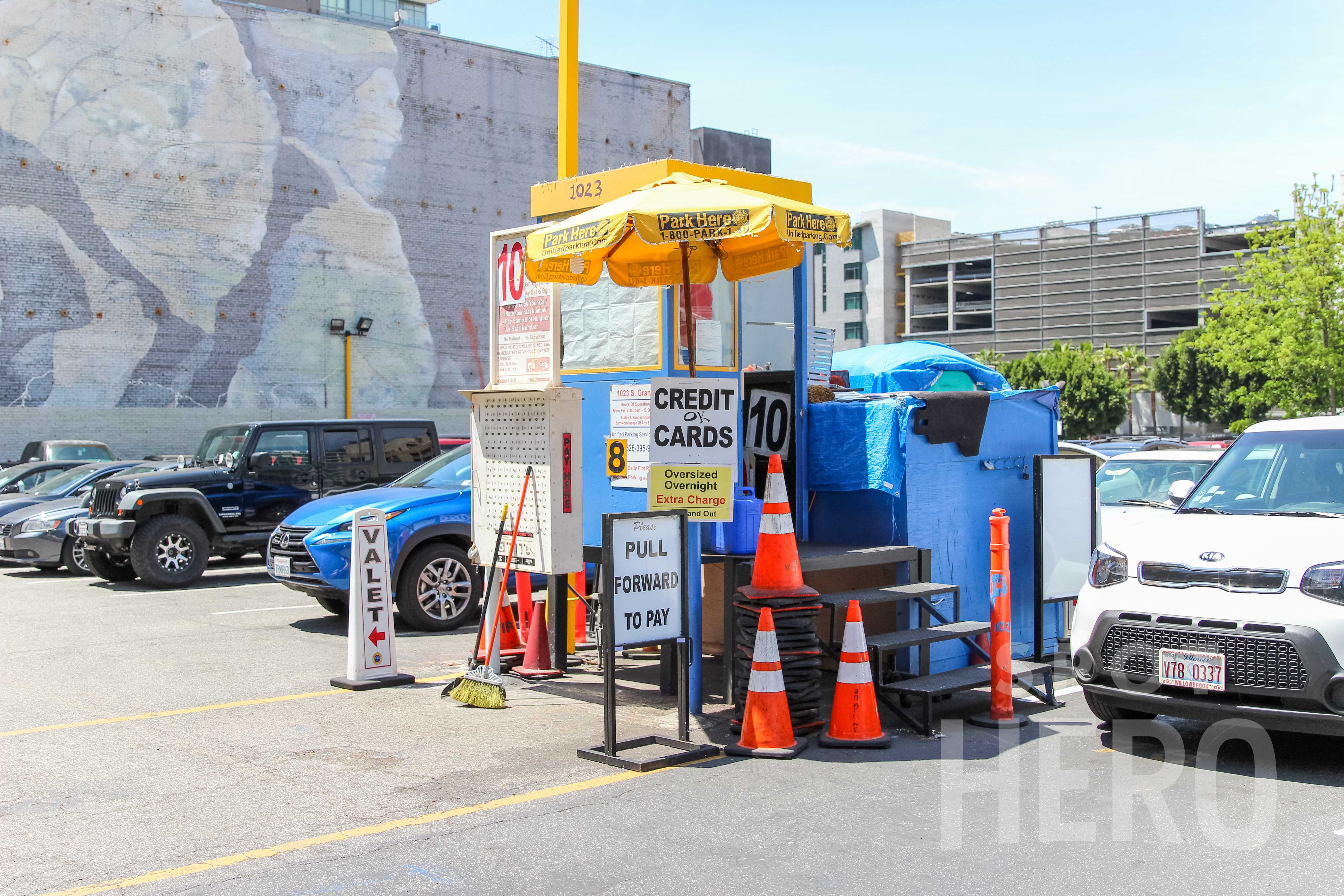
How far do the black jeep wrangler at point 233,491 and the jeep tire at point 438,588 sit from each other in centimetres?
399

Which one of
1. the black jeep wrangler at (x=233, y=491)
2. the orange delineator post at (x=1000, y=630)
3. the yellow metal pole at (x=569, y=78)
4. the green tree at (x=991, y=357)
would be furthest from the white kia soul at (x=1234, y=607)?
the green tree at (x=991, y=357)

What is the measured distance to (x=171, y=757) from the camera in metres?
6.56

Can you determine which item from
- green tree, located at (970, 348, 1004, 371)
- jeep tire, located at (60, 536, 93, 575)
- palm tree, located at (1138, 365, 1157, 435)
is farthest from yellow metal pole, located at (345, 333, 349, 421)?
palm tree, located at (1138, 365, 1157, 435)

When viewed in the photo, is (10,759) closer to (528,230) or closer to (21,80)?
(528,230)

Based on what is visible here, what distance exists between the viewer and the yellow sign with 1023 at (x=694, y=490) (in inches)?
275

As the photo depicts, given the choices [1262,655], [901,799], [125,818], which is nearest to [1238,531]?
[1262,655]

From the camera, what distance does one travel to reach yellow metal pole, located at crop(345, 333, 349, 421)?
3331 centimetres

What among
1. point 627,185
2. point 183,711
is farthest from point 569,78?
point 183,711

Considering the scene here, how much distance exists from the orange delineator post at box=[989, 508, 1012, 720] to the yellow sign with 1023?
5.43 ft

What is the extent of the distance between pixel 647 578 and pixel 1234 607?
3.05 m

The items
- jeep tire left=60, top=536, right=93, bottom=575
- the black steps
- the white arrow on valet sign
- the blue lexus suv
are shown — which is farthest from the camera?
jeep tire left=60, top=536, right=93, bottom=575

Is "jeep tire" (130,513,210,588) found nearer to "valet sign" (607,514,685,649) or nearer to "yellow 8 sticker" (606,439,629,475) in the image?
"yellow 8 sticker" (606,439,629,475)

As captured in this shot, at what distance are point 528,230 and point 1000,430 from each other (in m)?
3.86

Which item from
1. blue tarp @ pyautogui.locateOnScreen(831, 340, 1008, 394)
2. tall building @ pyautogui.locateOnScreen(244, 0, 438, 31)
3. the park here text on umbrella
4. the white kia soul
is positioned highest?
tall building @ pyautogui.locateOnScreen(244, 0, 438, 31)
